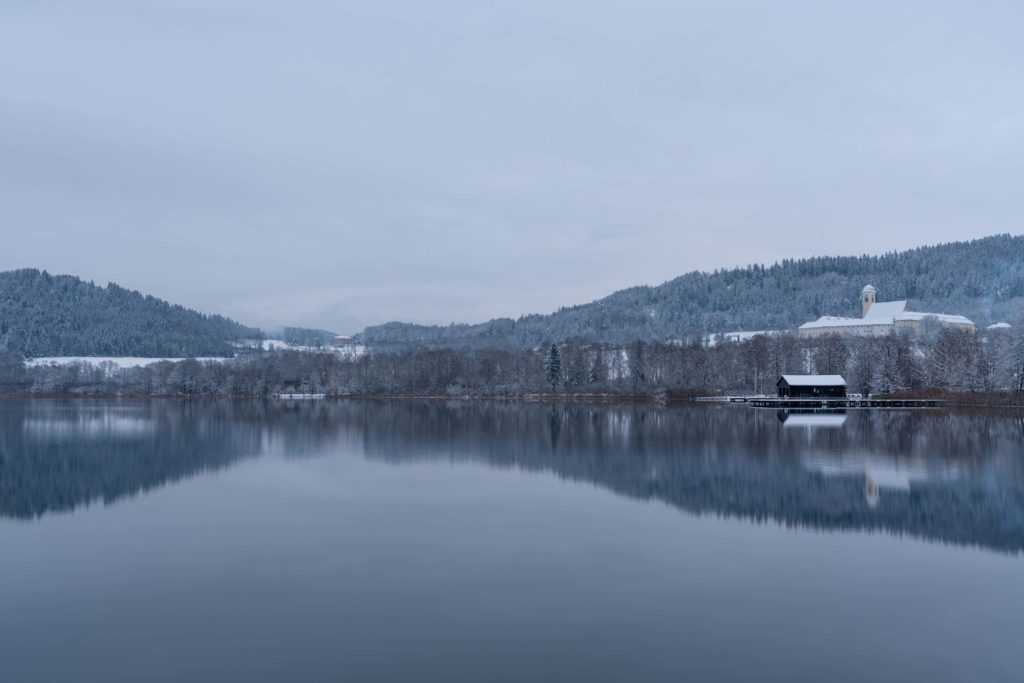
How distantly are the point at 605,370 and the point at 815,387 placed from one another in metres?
31.8

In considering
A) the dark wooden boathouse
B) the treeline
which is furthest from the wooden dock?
the treeline

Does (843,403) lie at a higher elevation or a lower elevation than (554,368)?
lower

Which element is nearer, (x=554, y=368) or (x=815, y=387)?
(x=815, y=387)

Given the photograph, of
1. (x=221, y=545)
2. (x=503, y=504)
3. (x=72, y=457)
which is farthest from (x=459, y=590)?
(x=72, y=457)

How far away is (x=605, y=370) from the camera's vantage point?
100 m

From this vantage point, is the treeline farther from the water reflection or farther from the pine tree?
the water reflection

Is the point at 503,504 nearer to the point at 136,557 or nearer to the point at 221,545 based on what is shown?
the point at 221,545

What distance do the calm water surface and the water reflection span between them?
203mm

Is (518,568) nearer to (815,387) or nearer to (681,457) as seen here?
(681,457)

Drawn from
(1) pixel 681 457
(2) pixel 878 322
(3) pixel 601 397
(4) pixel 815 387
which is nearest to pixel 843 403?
(4) pixel 815 387

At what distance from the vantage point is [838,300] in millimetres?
187125

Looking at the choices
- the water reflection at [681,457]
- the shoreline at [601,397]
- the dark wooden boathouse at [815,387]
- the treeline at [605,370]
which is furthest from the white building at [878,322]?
the water reflection at [681,457]

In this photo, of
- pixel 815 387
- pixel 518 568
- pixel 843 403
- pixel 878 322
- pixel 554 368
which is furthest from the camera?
pixel 878 322

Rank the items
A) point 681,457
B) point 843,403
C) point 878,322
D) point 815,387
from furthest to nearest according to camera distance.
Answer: point 878,322
point 815,387
point 843,403
point 681,457
